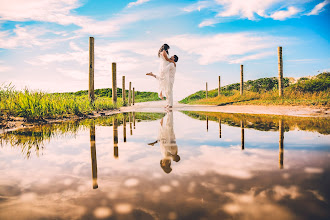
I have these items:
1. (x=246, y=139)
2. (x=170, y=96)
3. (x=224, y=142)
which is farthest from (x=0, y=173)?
(x=170, y=96)

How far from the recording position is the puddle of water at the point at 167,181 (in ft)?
3.76

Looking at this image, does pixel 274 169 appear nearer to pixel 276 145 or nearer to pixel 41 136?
pixel 276 145

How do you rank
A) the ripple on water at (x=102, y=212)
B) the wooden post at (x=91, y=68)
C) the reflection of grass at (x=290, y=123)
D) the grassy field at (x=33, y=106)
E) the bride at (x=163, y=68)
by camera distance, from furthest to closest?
1. the wooden post at (x=91, y=68)
2. the bride at (x=163, y=68)
3. the grassy field at (x=33, y=106)
4. the reflection of grass at (x=290, y=123)
5. the ripple on water at (x=102, y=212)

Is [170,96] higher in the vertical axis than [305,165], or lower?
higher

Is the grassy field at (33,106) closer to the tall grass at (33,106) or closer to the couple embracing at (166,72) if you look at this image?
the tall grass at (33,106)

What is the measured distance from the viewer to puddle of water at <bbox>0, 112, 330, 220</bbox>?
114 cm

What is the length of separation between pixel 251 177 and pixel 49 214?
134 cm

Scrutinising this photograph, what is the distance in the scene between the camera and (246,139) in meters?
3.14

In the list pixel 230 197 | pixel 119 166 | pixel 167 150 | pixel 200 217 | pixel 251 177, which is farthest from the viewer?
pixel 167 150

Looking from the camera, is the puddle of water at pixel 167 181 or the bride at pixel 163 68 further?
the bride at pixel 163 68

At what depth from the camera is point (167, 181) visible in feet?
5.02

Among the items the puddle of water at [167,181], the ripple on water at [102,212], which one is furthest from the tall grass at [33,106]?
the ripple on water at [102,212]

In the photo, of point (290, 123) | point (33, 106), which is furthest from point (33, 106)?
point (290, 123)

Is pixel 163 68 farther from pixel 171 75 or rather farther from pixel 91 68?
pixel 91 68
